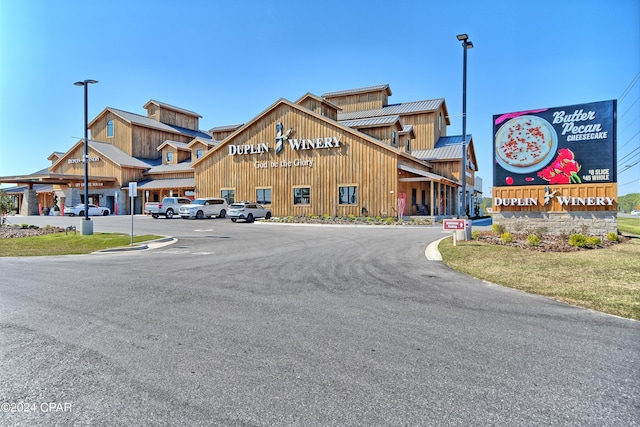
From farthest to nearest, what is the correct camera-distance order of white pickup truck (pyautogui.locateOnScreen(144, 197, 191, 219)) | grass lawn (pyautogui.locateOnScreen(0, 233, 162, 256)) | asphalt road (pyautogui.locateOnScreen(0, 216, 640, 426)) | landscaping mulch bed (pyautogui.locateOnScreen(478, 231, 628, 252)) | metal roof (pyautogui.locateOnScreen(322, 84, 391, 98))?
metal roof (pyautogui.locateOnScreen(322, 84, 391, 98)) → white pickup truck (pyautogui.locateOnScreen(144, 197, 191, 219)) → grass lawn (pyautogui.locateOnScreen(0, 233, 162, 256)) → landscaping mulch bed (pyautogui.locateOnScreen(478, 231, 628, 252)) → asphalt road (pyautogui.locateOnScreen(0, 216, 640, 426))

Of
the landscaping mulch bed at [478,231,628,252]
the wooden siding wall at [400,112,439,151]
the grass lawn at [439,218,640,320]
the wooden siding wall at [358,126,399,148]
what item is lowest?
the grass lawn at [439,218,640,320]

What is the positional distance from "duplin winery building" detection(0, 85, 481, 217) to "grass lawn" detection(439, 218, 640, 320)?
54.5 feet

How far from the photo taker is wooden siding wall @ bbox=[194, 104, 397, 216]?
32594 mm

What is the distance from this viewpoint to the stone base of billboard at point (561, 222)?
1616cm

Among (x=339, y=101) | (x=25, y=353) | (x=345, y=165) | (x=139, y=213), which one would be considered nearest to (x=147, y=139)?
(x=139, y=213)

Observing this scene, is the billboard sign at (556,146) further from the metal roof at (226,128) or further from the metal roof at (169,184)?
the metal roof at (226,128)

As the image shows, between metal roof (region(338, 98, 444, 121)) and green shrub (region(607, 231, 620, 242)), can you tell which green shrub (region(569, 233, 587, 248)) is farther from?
metal roof (region(338, 98, 444, 121))

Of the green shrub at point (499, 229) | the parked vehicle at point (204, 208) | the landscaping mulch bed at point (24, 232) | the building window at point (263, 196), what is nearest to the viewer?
the green shrub at point (499, 229)

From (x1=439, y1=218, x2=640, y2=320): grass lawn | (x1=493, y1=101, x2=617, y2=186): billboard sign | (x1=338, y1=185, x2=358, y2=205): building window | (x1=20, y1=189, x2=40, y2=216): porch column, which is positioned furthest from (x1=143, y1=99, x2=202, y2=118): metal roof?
(x1=439, y1=218, x2=640, y2=320): grass lawn

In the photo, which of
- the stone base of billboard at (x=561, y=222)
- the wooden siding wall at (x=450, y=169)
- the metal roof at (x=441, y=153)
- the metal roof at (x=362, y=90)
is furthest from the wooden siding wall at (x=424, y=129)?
the stone base of billboard at (x=561, y=222)

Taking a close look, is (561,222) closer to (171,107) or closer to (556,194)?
(556,194)

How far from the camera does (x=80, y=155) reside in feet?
169

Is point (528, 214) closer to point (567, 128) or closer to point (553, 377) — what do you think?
point (567, 128)

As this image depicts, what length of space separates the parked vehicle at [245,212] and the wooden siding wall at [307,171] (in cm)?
369
